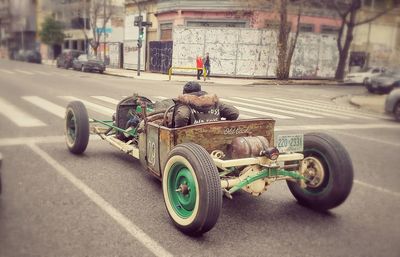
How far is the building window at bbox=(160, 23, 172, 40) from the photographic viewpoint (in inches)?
1171

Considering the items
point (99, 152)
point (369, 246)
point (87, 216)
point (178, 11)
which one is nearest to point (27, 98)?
point (99, 152)

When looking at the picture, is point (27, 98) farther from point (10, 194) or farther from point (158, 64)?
point (10, 194)

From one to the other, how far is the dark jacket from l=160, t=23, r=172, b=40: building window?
2599cm

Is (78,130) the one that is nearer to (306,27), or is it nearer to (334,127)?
(334,127)

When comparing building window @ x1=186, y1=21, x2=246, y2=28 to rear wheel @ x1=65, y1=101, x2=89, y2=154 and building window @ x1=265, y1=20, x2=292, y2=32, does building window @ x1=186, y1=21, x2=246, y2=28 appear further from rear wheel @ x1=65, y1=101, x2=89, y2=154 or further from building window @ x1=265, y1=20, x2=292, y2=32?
rear wheel @ x1=65, y1=101, x2=89, y2=154

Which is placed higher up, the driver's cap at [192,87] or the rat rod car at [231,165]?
the driver's cap at [192,87]

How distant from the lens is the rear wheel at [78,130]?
581 centimetres

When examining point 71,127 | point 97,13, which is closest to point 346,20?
point 97,13

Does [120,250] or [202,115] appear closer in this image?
[120,250]

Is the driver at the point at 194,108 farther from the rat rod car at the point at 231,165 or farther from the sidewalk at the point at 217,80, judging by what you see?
the sidewalk at the point at 217,80

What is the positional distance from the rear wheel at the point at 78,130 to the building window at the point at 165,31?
79.3 feet

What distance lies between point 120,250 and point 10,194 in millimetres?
1786

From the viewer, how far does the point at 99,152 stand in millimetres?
6285

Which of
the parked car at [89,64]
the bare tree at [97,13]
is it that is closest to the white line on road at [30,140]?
the parked car at [89,64]
